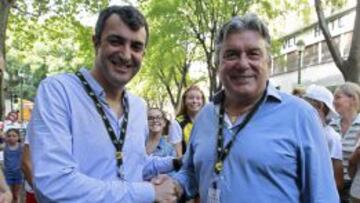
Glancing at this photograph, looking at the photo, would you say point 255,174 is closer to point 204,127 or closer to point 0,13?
point 204,127

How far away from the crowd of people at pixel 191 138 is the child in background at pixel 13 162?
7.18 metres

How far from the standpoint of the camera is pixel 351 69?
1103 centimetres

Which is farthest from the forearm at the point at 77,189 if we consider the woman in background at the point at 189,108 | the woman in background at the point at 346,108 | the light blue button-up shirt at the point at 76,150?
the woman in background at the point at 189,108

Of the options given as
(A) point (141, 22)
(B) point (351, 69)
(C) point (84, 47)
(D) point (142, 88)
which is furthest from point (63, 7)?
(D) point (142, 88)

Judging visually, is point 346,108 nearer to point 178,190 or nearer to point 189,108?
point 189,108

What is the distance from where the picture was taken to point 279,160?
8.60 feet

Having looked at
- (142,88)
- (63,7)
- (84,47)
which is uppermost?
(63,7)

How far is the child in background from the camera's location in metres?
9.70

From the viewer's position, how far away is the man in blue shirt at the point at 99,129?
253 cm

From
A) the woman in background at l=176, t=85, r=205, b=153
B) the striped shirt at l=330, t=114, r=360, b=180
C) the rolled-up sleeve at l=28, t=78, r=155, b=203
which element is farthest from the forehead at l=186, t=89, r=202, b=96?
the rolled-up sleeve at l=28, t=78, r=155, b=203

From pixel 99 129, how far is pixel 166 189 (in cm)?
51

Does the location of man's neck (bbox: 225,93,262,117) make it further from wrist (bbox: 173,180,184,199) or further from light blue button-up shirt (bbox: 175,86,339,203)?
wrist (bbox: 173,180,184,199)

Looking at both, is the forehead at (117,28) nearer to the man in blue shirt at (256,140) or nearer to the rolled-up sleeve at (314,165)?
the man in blue shirt at (256,140)

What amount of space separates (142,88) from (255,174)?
4500 centimetres
